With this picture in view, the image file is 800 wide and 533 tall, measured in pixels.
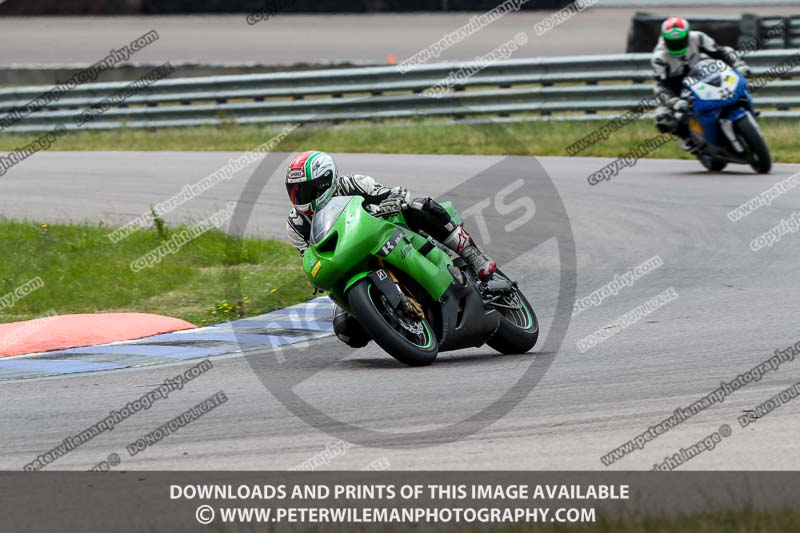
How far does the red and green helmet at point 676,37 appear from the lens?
50.3 ft

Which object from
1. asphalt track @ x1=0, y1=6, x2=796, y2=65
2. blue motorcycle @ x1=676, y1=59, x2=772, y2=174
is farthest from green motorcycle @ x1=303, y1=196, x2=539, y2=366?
asphalt track @ x1=0, y1=6, x2=796, y2=65

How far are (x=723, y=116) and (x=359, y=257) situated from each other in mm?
8788

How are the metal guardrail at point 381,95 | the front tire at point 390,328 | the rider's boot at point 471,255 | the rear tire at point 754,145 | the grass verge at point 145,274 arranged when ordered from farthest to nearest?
the metal guardrail at point 381,95 < the rear tire at point 754,145 < the grass verge at point 145,274 < the rider's boot at point 471,255 < the front tire at point 390,328

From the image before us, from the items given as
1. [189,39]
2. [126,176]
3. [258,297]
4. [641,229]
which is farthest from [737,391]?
[189,39]

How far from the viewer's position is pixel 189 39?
30406mm

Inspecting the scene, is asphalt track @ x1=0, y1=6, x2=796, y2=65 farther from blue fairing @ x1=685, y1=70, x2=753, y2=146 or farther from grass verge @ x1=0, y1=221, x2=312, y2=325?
grass verge @ x1=0, y1=221, x2=312, y2=325

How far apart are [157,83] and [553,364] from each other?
53.4 ft

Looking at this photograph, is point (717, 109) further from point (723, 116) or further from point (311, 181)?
point (311, 181)

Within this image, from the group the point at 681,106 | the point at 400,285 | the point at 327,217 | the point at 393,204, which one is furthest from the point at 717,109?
the point at 327,217

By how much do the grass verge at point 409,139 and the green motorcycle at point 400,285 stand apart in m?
9.74

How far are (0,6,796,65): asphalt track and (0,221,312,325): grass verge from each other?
47.0 ft

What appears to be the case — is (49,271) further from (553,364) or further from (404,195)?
(553,364)

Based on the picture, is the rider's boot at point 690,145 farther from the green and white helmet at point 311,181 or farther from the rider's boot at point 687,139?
the green and white helmet at point 311,181

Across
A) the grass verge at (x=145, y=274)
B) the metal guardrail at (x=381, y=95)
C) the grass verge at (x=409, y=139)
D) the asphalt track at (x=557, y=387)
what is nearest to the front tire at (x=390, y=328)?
the asphalt track at (x=557, y=387)
